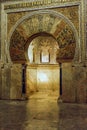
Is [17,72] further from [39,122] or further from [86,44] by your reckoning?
[39,122]

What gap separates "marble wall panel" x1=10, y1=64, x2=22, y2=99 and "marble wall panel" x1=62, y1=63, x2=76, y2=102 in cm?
190

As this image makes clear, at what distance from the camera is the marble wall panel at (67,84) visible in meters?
8.48

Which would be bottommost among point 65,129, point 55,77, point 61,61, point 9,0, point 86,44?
point 65,129

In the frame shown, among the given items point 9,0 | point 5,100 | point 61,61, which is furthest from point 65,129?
point 9,0

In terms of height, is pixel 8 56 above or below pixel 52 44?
below

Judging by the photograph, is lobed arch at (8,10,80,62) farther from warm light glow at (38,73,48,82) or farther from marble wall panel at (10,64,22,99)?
warm light glow at (38,73,48,82)

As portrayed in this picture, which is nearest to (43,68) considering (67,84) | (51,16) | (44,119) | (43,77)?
(43,77)

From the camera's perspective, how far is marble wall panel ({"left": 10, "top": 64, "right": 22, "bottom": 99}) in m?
9.13

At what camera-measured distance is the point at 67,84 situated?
337 inches

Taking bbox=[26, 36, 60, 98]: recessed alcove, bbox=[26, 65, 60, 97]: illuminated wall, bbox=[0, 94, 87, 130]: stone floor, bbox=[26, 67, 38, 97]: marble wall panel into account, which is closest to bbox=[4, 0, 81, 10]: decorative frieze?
bbox=[26, 36, 60, 98]: recessed alcove

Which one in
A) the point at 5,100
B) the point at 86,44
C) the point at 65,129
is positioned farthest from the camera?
the point at 5,100

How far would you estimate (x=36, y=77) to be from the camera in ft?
40.2

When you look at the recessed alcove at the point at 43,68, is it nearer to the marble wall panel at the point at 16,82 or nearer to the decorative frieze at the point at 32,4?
the marble wall panel at the point at 16,82

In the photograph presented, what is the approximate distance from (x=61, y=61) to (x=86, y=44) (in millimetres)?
1212
